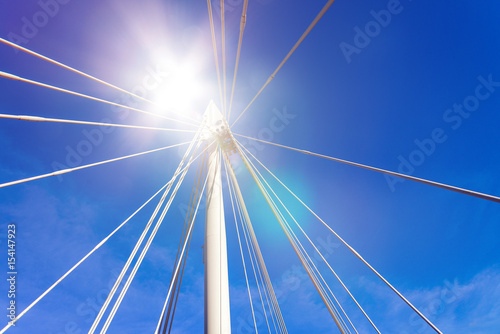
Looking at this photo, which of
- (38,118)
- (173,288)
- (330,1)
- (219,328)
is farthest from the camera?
(173,288)

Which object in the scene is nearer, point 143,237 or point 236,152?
point 143,237

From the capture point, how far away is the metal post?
4.91 metres

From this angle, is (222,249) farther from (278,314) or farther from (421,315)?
(421,315)

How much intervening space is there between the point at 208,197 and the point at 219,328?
3.40 m

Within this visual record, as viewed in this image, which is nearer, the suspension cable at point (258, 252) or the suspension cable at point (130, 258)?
the suspension cable at point (130, 258)

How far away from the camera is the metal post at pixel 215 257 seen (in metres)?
4.91

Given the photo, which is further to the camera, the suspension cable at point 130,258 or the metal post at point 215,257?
the metal post at point 215,257

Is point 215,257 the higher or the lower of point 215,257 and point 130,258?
the higher

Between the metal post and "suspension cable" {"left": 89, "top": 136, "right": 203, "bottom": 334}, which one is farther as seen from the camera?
the metal post

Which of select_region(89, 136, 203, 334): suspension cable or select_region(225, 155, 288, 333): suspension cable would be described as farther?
select_region(225, 155, 288, 333): suspension cable

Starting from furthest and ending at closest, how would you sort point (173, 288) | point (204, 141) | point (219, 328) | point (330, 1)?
point (204, 141)
point (173, 288)
point (219, 328)
point (330, 1)

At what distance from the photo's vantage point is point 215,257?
5766mm

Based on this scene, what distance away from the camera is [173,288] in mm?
5762

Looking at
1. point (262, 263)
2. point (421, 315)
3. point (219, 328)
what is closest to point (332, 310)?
point (421, 315)
